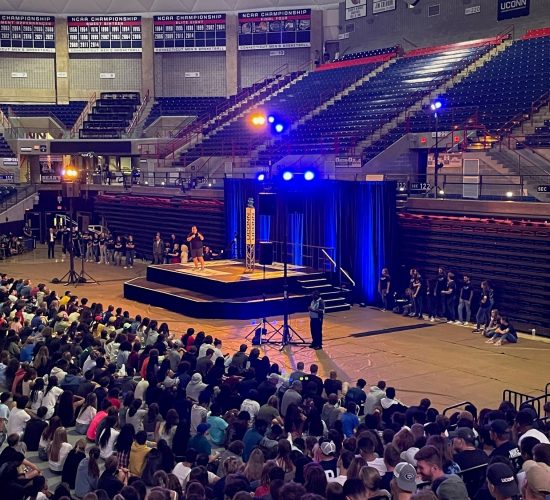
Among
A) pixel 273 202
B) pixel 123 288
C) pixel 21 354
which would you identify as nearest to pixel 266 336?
pixel 273 202

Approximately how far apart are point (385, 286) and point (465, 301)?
120 inches

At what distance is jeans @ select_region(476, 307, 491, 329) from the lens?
72.1 feet

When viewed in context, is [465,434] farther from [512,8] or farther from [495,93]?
[512,8]

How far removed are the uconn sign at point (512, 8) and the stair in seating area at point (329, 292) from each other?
1900 centimetres

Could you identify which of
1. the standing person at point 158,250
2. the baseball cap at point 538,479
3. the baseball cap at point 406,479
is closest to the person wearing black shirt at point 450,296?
the standing person at point 158,250

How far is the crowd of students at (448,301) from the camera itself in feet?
69.6

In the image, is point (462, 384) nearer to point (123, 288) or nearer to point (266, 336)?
point (266, 336)

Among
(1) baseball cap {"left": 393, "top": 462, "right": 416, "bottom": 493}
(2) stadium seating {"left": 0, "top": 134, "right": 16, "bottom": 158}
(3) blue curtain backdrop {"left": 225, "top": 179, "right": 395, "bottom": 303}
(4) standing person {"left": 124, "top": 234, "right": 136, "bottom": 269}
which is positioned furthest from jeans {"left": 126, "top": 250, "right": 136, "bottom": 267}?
(1) baseball cap {"left": 393, "top": 462, "right": 416, "bottom": 493}

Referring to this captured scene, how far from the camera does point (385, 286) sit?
25.2 meters

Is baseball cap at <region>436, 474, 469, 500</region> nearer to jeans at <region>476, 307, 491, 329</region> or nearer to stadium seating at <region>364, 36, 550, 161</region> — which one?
jeans at <region>476, 307, 491, 329</region>

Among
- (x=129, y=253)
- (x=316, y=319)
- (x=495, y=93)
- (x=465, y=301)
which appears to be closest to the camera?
(x=316, y=319)

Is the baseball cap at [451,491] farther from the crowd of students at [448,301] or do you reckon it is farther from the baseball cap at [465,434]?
the crowd of students at [448,301]

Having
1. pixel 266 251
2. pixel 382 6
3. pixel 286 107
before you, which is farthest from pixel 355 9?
pixel 266 251

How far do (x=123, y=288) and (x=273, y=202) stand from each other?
8.67 meters
